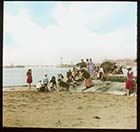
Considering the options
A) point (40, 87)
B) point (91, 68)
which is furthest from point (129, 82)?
point (40, 87)

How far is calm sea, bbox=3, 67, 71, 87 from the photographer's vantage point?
2.50 meters

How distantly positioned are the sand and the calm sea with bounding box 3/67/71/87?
0.08 meters

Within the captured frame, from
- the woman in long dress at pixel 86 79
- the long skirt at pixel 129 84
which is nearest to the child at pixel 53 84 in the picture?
the woman in long dress at pixel 86 79

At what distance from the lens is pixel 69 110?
8.17ft

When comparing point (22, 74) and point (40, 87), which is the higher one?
point (22, 74)

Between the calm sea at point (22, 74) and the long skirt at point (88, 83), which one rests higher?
the calm sea at point (22, 74)

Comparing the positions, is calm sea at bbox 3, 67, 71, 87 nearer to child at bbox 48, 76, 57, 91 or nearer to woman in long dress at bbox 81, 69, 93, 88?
child at bbox 48, 76, 57, 91

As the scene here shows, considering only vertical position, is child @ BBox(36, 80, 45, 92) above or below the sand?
above

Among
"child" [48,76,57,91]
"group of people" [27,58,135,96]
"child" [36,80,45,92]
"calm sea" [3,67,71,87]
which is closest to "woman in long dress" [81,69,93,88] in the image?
"group of people" [27,58,135,96]

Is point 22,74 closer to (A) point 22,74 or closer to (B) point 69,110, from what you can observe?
(A) point 22,74

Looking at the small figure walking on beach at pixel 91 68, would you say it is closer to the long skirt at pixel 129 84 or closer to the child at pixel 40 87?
the long skirt at pixel 129 84

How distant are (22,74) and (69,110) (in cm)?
59

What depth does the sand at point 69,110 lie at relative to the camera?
2453 millimetres

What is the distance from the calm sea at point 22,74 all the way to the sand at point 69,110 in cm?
8
